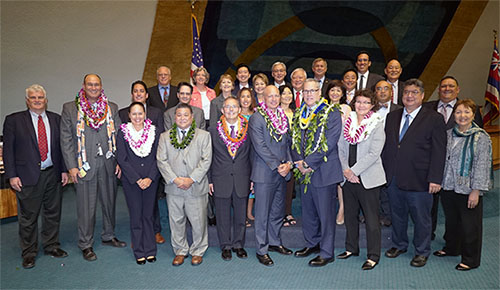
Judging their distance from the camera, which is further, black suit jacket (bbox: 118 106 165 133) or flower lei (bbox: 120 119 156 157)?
black suit jacket (bbox: 118 106 165 133)

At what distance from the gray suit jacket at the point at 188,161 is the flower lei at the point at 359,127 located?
51.7 inches

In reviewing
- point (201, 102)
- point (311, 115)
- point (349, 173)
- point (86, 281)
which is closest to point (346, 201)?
point (349, 173)

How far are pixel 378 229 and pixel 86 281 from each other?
2.75 meters

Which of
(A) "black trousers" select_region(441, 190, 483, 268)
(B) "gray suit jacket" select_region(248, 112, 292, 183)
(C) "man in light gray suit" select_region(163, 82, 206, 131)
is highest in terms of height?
(C) "man in light gray suit" select_region(163, 82, 206, 131)

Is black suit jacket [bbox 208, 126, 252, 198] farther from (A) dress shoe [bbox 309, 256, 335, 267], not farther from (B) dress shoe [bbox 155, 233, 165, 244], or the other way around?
(B) dress shoe [bbox 155, 233, 165, 244]

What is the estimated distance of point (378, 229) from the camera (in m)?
3.55

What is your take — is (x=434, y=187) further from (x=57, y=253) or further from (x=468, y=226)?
(x=57, y=253)

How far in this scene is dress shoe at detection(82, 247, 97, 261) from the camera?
3776 millimetres

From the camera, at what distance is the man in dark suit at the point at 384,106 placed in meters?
3.86

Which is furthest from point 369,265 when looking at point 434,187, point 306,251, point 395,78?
point 395,78

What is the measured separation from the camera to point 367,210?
3.52 m

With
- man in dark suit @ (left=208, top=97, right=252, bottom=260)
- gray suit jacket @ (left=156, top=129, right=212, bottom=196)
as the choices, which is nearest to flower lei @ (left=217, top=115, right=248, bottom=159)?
man in dark suit @ (left=208, top=97, right=252, bottom=260)

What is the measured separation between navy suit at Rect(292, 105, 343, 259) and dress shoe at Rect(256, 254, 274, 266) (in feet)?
1.60

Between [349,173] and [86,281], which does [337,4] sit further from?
[86,281]
